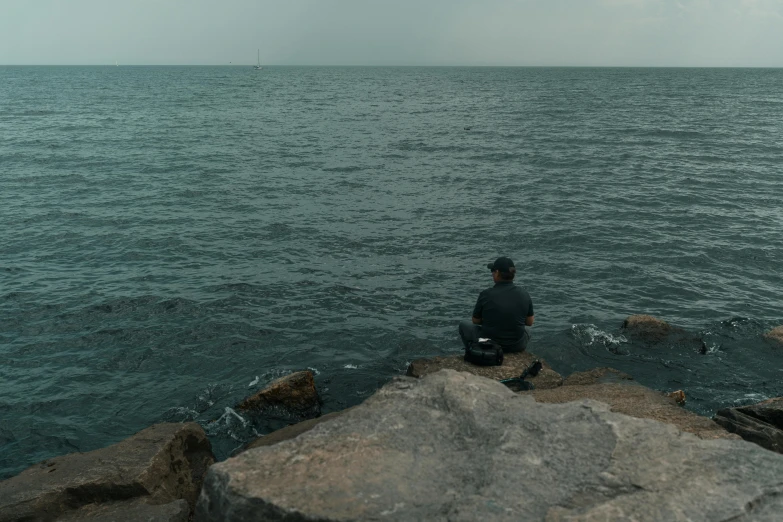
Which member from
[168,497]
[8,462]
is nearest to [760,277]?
[168,497]

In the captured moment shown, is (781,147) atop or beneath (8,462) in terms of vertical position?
atop

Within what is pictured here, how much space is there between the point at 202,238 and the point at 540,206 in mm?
14657

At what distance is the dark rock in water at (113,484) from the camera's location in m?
7.54

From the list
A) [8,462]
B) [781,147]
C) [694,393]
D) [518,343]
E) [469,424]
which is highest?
[781,147]

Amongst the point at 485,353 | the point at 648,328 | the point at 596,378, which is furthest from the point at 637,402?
the point at 648,328

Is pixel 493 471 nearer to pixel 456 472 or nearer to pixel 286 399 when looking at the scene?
pixel 456 472

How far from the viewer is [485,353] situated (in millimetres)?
10836

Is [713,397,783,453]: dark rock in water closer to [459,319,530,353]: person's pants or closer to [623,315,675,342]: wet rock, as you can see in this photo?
[459,319,530,353]: person's pants

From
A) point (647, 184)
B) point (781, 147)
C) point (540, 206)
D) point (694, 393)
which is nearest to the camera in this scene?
point (694, 393)

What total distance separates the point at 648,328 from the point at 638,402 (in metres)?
6.62

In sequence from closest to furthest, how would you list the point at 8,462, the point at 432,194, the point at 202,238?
the point at 8,462
the point at 202,238
the point at 432,194

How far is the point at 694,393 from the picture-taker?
12984 millimetres

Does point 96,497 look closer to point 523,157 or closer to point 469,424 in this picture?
point 469,424

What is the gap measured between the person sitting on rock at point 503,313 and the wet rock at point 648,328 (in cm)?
531
